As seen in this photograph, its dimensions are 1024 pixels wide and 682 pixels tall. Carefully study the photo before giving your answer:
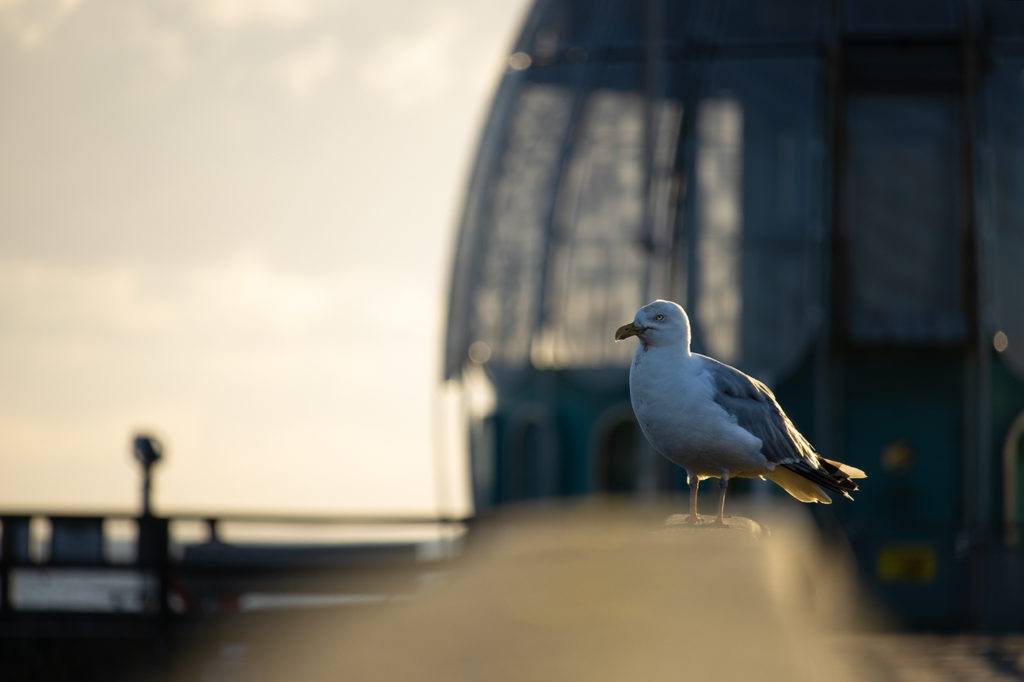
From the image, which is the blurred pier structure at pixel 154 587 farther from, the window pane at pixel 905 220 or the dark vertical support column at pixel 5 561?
the window pane at pixel 905 220

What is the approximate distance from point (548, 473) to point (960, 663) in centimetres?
1248

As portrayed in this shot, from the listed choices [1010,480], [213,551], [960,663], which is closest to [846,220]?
[1010,480]

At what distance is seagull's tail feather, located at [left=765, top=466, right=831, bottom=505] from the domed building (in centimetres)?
2304

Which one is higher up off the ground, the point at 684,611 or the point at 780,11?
the point at 780,11

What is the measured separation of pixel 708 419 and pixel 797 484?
0.37m

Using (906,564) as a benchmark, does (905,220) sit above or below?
above

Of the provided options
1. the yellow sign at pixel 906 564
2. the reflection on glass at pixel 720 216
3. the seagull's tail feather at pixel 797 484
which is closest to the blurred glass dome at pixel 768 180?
the reflection on glass at pixel 720 216

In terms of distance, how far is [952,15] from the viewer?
29188 mm

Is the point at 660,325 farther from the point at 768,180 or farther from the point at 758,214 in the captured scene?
the point at 768,180

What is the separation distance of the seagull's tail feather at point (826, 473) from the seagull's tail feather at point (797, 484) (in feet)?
0.05

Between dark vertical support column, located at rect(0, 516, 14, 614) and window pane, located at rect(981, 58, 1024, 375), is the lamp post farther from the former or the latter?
window pane, located at rect(981, 58, 1024, 375)

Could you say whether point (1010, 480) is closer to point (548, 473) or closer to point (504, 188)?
point (548, 473)

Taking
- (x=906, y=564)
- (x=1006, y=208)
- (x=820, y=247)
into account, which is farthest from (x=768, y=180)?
(x=906, y=564)

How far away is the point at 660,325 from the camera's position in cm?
327
